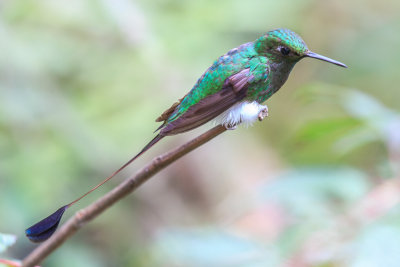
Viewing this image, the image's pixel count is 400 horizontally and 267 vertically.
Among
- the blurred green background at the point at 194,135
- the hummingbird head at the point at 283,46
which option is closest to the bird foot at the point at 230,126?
the hummingbird head at the point at 283,46

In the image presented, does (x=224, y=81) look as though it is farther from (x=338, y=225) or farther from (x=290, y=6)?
(x=290, y=6)

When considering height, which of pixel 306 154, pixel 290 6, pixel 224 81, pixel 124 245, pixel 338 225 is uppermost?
pixel 290 6

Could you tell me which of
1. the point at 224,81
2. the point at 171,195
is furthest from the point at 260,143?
the point at 224,81

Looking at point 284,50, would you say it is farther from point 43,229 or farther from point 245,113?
point 43,229

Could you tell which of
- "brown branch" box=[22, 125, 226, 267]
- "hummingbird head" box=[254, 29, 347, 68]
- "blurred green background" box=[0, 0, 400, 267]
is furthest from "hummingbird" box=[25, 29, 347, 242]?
"blurred green background" box=[0, 0, 400, 267]

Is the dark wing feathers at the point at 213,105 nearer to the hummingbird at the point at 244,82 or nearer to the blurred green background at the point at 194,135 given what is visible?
the hummingbird at the point at 244,82
